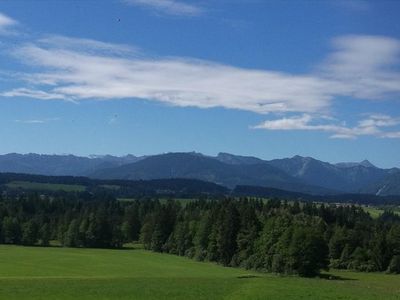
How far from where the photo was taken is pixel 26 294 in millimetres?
49656

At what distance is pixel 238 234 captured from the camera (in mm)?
121125

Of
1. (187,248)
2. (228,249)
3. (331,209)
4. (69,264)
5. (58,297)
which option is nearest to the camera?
(58,297)

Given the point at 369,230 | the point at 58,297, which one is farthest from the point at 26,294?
the point at 369,230

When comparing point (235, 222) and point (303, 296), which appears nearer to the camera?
point (303, 296)

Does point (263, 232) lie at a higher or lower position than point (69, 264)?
higher

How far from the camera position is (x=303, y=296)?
5147 cm

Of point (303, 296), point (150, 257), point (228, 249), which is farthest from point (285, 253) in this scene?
point (303, 296)

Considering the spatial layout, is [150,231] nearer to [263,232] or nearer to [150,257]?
[150,257]

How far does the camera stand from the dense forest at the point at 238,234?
106 metres

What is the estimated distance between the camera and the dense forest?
349ft

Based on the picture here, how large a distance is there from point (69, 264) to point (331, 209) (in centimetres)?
9724

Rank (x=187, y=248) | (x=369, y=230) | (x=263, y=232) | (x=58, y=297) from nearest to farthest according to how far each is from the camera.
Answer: (x=58, y=297) < (x=263, y=232) < (x=187, y=248) < (x=369, y=230)

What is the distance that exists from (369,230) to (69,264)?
276 feet

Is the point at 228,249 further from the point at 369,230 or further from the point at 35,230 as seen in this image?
the point at 35,230
